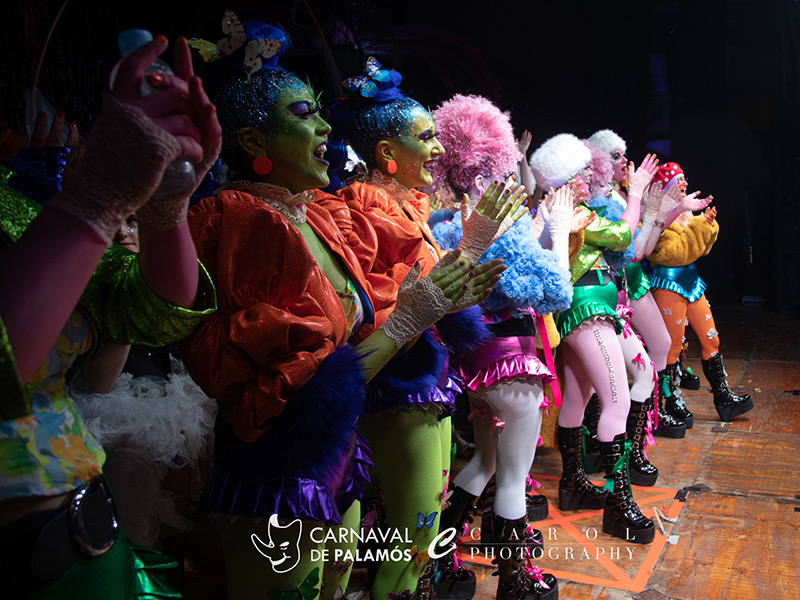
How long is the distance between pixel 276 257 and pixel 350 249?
353 mm

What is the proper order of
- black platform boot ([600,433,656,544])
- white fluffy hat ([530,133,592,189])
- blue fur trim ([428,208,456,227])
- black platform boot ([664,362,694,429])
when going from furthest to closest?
black platform boot ([664,362,694,429])
white fluffy hat ([530,133,592,189])
black platform boot ([600,433,656,544])
blue fur trim ([428,208,456,227])

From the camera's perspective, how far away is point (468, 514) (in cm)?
268

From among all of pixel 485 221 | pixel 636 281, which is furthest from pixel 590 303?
pixel 485 221

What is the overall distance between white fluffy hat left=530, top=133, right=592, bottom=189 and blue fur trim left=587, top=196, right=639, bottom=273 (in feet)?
1.34

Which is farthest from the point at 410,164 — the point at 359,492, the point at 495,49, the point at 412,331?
the point at 495,49

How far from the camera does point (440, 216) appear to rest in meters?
2.68

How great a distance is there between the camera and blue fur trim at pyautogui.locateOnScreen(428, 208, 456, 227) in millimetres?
2668

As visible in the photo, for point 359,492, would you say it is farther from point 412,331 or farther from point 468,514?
point 468,514

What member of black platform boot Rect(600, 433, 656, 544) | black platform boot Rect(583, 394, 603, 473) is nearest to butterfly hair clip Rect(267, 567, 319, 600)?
black platform boot Rect(600, 433, 656, 544)

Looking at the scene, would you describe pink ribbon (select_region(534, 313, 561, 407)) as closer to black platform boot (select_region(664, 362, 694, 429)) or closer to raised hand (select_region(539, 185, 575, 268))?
raised hand (select_region(539, 185, 575, 268))

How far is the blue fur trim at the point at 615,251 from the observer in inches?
139

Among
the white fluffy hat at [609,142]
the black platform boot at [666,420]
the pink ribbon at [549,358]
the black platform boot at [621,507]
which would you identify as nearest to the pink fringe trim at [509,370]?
the pink ribbon at [549,358]

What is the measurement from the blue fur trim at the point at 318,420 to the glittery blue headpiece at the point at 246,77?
59cm

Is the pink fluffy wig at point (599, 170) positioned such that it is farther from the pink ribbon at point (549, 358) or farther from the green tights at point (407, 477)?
the green tights at point (407, 477)
